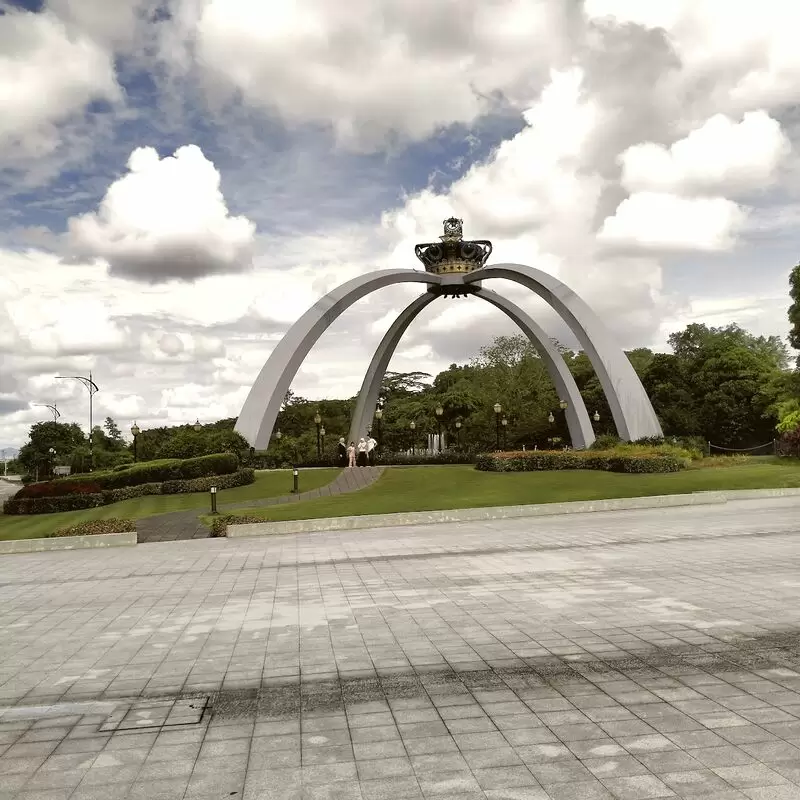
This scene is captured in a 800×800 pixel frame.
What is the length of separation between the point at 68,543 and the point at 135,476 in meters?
8.65

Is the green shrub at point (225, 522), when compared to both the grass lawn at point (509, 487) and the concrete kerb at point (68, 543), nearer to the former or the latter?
the grass lawn at point (509, 487)

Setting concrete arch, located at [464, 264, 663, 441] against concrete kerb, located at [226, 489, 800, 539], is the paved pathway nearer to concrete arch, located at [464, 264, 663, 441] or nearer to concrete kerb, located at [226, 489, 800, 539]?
concrete kerb, located at [226, 489, 800, 539]

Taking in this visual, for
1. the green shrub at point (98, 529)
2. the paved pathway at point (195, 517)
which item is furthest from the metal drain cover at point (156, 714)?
the green shrub at point (98, 529)

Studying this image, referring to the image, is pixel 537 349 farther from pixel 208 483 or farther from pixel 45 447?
pixel 45 447

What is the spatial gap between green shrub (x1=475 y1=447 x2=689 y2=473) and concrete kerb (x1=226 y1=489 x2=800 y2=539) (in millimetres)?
5371

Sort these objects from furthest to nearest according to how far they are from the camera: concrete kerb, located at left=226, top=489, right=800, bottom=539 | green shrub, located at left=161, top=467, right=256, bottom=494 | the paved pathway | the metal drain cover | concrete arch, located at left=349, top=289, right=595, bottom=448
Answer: concrete arch, located at left=349, top=289, right=595, bottom=448 < green shrub, located at left=161, top=467, right=256, bottom=494 < the paved pathway < concrete kerb, located at left=226, top=489, right=800, bottom=539 < the metal drain cover

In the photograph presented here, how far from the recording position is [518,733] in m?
4.57

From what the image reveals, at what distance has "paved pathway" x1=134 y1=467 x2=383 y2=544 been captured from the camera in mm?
16562

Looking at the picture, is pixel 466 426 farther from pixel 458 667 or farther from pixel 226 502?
pixel 458 667

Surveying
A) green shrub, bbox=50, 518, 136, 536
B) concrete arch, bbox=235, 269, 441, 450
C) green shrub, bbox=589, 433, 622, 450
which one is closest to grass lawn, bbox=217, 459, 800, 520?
green shrub, bbox=50, 518, 136, 536

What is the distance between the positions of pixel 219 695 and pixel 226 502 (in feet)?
54.6

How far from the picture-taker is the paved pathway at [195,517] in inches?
652

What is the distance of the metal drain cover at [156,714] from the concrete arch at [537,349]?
112ft

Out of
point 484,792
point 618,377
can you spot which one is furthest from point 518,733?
point 618,377
